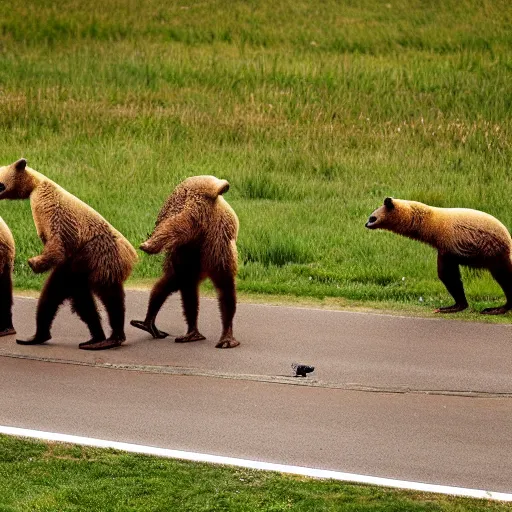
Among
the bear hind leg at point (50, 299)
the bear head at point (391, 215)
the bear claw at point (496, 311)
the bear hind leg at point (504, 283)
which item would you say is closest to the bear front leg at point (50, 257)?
the bear hind leg at point (50, 299)

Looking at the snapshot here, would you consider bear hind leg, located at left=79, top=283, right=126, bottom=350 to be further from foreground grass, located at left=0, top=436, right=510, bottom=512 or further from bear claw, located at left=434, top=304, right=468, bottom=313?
bear claw, located at left=434, top=304, right=468, bottom=313

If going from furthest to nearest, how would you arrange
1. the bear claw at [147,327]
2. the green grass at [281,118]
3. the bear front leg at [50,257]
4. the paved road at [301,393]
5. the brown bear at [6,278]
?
the green grass at [281,118] → the bear claw at [147,327] → the brown bear at [6,278] → the bear front leg at [50,257] → the paved road at [301,393]

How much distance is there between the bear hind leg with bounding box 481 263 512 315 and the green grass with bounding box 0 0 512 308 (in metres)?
0.42

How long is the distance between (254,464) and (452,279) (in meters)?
4.10

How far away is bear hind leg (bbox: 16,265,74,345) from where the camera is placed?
9.74 m

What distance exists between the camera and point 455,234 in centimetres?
1095

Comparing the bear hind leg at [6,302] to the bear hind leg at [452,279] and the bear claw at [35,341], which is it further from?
the bear hind leg at [452,279]

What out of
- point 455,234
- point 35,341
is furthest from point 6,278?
point 455,234

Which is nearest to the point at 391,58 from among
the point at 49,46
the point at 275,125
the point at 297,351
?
the point at 275,125

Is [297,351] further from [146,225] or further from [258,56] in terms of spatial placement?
[258,56]

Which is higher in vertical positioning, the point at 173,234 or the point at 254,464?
the point at 173,234

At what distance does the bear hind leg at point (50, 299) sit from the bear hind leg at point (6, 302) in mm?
360

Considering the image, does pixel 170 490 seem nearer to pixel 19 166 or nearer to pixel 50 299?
pixel 50 299

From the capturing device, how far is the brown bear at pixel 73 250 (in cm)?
962
